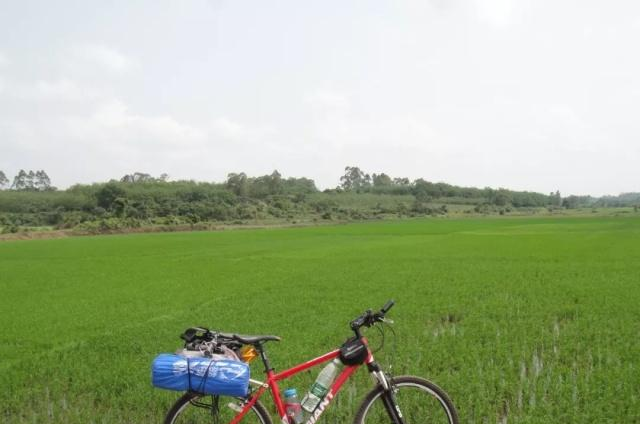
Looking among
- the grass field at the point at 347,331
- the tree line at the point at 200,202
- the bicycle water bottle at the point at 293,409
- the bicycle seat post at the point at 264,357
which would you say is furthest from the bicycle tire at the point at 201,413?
the tree line at the point at 200,202

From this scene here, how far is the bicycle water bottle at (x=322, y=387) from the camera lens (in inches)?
142

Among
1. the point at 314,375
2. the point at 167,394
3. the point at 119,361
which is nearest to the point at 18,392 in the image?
the point at 119,361

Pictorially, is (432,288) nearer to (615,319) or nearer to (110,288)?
(615,319)

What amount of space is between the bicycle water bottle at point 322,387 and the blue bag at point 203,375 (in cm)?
47

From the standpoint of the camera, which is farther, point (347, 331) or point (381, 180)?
point (381, 180)

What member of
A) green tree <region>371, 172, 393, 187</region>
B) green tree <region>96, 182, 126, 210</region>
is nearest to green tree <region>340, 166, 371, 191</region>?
green tree <region>371, 172, 393, 187</region>

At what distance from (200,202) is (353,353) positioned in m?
94.2

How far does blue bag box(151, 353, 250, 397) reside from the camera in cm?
344

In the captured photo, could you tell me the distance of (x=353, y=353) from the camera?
3.58 meters

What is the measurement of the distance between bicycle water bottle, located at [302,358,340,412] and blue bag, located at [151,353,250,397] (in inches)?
18.3

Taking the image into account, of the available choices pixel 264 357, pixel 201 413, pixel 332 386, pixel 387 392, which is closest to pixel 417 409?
pixel 387 392

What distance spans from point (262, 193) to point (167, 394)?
359ft

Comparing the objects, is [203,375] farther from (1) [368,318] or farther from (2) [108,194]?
(2) [108,194]

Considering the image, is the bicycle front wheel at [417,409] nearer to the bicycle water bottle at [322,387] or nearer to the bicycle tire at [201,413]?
the bicycle water bottle at [322,387]
